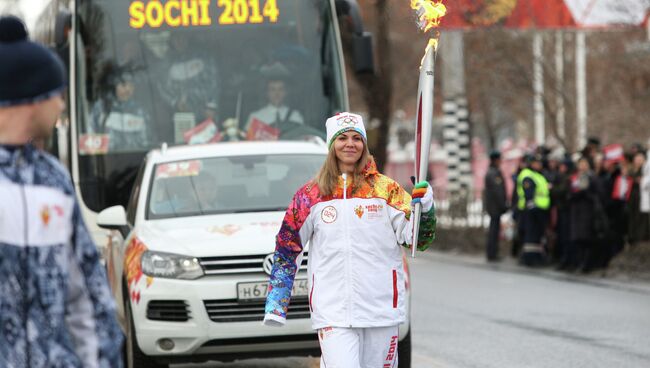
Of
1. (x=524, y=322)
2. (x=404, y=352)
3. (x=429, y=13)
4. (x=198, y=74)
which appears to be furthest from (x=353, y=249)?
(x=524, y=322)

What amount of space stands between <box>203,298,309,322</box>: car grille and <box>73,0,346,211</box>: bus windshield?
4.41m

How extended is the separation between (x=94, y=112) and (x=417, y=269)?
10.0m

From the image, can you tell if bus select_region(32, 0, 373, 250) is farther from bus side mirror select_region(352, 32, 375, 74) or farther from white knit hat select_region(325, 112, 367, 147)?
white knit hat select_region(325, 112, 367, 147)

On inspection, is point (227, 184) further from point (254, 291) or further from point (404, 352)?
point (404, 352)

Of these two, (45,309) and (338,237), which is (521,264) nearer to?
(338,237)

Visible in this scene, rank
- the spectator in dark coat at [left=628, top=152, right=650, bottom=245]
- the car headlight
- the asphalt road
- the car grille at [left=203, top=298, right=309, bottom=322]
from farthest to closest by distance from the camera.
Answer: the spectator in dark coat at [left=628, top=152, right=650, bottom=245]
the asphalt road
the car headlight
the car grille at [left=203, top=298, right=309, bottom=322]

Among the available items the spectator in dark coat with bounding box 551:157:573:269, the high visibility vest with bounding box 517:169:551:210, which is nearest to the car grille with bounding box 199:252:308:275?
the spectator in dark coat with bounding box 551:157:573:269

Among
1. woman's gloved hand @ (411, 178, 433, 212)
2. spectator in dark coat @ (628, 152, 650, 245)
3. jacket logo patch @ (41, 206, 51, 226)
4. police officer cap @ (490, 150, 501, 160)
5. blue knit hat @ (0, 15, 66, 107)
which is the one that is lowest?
spectator in dark coat @ (628, 152, 650, 245)

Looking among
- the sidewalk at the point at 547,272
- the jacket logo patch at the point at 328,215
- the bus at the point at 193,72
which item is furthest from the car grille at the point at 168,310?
the sidewalk at the point at 547,272

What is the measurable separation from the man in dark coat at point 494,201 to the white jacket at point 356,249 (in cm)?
1702

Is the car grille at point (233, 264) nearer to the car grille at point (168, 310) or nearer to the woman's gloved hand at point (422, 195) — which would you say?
the car grille at point (168, 310)

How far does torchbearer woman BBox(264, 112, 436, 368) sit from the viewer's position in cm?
636

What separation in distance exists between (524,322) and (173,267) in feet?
18.5

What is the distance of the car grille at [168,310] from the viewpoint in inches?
360
